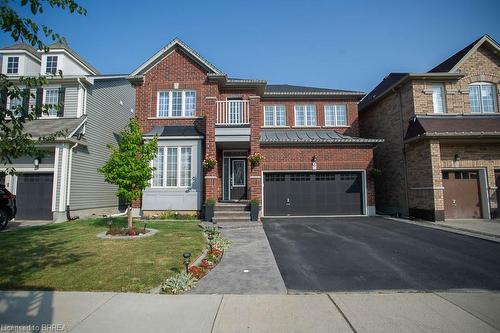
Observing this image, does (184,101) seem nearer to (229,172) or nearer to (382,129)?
(229,172)

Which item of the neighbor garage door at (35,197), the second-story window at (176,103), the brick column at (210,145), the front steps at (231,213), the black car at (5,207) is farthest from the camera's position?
the second-story window at (176,103)

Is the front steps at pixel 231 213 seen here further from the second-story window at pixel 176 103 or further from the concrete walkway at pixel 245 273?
the second-story window at pixel 176 103

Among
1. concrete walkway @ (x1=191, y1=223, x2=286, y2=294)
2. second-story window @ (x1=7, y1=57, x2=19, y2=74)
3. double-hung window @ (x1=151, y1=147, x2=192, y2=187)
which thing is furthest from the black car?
concrete walkway @ (x1=191, y1=223, x2=286, y2=294)

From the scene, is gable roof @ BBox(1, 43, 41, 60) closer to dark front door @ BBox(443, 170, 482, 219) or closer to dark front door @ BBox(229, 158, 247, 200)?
dark front door @ BBox(229, 158, 247, 200)

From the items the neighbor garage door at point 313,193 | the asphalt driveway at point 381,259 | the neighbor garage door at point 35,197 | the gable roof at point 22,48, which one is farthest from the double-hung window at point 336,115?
the gable roof at point 22,48

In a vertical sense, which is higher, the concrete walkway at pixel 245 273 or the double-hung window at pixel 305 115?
the double-hung window at pixel 305 115

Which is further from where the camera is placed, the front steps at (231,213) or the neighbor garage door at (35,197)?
the neighbor garage door at (35,197)

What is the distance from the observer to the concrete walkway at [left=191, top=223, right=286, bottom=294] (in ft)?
17.2

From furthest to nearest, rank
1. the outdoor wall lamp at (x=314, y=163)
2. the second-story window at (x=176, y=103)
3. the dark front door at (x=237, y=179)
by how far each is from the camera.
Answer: the dark front door at (x=237, y=179) → the second-story window at (x=176, y=103) → the outdoor wall lamp at (x=314, y=163)

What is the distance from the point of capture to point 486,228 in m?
11.6

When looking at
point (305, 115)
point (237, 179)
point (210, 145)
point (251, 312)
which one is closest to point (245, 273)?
point (251, 312)

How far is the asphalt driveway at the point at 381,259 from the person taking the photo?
554 centimetres

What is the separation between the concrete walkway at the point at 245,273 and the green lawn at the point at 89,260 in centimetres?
90

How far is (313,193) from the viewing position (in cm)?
1578
